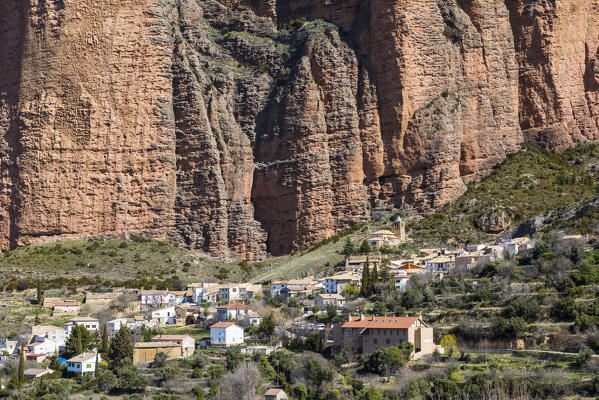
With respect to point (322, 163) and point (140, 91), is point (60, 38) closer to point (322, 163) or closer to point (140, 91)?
point (140, 91)

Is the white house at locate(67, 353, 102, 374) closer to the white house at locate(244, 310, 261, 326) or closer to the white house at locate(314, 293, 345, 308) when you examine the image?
the white house at locate(244, 310, 261, 326)

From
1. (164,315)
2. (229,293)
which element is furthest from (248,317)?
(229,293)

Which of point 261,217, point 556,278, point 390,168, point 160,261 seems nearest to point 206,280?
point 160,261

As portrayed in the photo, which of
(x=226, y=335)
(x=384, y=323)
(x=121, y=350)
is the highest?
(x=384, y=323)

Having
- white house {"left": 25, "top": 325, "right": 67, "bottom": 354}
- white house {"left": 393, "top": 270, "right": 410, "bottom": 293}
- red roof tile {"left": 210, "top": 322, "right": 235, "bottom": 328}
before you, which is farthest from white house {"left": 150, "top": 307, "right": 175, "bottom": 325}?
white house {"left": 393, "top": 270, "right": 410, "bottom": 293}

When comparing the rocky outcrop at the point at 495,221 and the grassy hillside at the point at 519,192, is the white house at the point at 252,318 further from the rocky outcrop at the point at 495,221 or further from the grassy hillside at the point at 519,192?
the rocky outcrop at the point at 495,221

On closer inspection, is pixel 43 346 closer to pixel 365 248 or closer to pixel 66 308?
pixel 66 308
